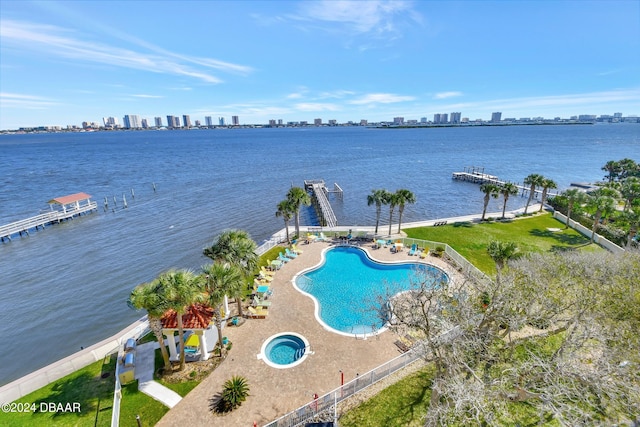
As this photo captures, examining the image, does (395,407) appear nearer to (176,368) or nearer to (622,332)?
(622,332)

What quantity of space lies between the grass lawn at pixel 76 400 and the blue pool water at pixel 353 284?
522 inches

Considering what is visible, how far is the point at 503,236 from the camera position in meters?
36.2

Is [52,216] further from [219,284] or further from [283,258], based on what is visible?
[219,284]

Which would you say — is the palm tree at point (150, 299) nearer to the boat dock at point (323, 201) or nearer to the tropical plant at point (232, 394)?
the tropical plant at point (232, 394)

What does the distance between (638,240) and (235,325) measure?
39.7 metres

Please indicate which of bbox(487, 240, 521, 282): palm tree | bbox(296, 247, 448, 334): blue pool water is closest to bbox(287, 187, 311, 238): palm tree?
bbox(296, 247, 448, 334): blue pool water

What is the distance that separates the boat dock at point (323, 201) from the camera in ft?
148

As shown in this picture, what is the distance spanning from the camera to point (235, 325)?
2089cm

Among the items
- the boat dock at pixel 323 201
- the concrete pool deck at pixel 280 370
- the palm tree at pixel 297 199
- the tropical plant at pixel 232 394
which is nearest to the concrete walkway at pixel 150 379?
the concrete pool deck at pixel 280 370

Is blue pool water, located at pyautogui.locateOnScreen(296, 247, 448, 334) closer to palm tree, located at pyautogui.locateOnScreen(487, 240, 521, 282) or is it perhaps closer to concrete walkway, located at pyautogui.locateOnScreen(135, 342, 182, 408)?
palm tree, located at pyautogui.locateOnScreen(487, 240, 521, 282)

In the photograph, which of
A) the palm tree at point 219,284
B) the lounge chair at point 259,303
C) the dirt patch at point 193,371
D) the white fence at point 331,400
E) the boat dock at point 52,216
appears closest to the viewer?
the white fence at point 331,400

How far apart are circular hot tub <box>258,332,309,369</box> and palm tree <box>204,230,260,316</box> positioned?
12.8ft

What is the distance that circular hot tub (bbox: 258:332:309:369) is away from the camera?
58.0 feet

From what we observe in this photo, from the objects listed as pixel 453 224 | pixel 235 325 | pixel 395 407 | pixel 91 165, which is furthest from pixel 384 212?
pixel 91 165
